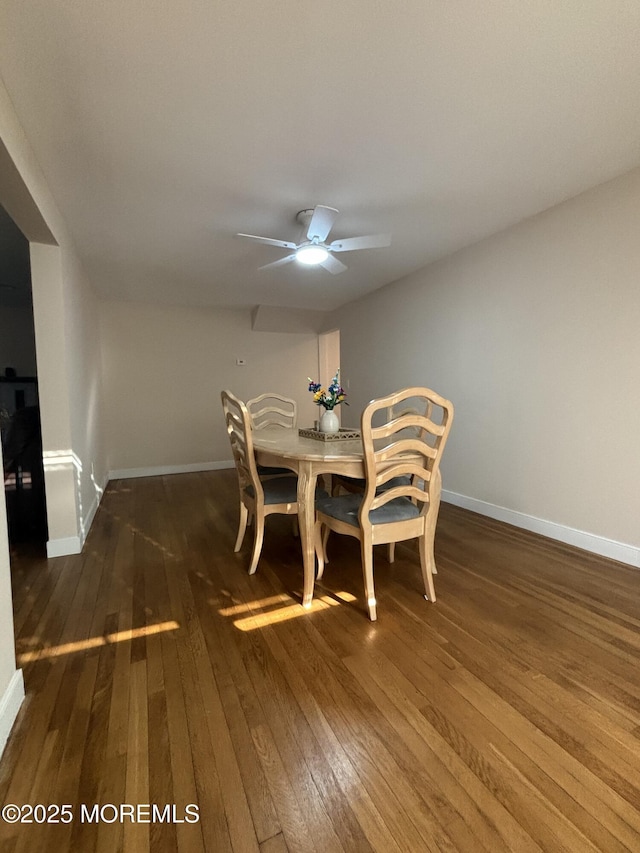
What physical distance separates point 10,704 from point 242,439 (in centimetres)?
142

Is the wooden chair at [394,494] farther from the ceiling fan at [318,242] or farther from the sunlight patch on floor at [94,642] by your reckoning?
the ceiling fan at [318,242]

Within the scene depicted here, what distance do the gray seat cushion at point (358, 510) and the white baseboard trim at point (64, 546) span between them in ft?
5.74

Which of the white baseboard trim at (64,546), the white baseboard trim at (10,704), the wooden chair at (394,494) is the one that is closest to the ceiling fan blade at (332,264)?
the wooden chair at (394,494)

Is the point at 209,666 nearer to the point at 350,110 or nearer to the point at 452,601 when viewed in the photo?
the point at 452,601

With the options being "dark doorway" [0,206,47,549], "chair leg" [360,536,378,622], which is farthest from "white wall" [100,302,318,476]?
"chair leg" [360,536,378,622]

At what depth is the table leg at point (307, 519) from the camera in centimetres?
187

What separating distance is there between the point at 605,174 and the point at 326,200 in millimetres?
1673

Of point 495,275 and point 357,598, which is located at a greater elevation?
point 495,275

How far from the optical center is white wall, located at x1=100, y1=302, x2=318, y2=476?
484 centimetres

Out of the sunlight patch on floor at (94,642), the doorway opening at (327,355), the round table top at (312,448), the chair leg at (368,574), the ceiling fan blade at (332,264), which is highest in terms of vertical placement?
the ceiling fan blade at (332,264)

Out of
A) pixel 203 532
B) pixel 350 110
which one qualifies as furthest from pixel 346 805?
pixel 350 110

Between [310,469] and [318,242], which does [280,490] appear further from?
[318,242]

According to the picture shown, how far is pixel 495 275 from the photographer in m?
A: 3.05

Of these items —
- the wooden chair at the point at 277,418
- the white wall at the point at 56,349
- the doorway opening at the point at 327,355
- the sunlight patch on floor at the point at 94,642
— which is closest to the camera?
the sunlight patch on floor at the point at 94,642
